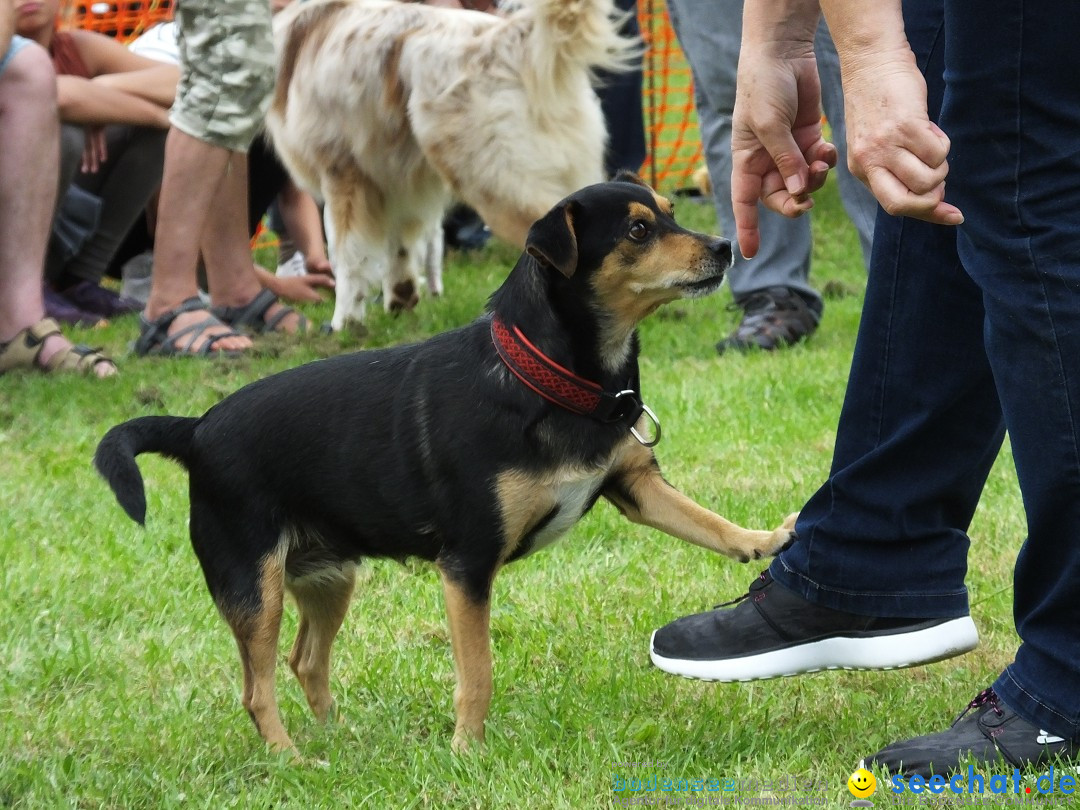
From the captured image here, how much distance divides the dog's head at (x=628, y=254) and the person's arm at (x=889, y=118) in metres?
0.91

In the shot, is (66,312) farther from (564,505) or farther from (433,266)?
(564,505)

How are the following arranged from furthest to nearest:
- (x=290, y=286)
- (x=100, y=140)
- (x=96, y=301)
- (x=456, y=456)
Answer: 1. (x=290, y=286)
2. (x=96, y=301)
3. (x=100, y=140)
4. (x=456, y=456)

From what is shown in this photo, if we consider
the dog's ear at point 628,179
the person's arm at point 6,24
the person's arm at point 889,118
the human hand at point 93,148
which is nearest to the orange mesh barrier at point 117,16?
the human hand at point 93,148

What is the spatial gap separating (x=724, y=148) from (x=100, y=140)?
3529 mm

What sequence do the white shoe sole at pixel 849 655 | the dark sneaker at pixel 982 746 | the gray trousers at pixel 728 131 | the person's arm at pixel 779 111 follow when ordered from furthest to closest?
the gray trousers at pixel 728 131 < the white shoe sole at pixel 849 655 < the person's arm at pixel 779 111 < the dark sneaker at pixel 982 746

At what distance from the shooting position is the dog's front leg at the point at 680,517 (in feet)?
9.25

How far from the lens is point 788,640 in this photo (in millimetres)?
2705

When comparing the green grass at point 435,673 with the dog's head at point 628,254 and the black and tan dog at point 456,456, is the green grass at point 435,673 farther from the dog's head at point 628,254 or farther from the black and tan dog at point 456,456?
the dog's head at point 628,254

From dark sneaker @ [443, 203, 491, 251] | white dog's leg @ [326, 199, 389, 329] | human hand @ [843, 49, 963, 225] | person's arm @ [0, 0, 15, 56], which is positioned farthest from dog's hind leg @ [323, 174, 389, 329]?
human hand @ [843, 49, 963, 225]

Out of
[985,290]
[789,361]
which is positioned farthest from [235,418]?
[789,361]

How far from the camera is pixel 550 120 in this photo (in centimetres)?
670

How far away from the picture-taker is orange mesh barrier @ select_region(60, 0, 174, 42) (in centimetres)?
1005

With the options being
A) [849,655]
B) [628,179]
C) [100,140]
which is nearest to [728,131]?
[628,179]

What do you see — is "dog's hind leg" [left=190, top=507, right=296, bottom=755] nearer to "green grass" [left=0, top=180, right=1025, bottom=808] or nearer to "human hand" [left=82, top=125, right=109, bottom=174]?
"green grass" [left=0, top=180, right=1025, bottom=808]
